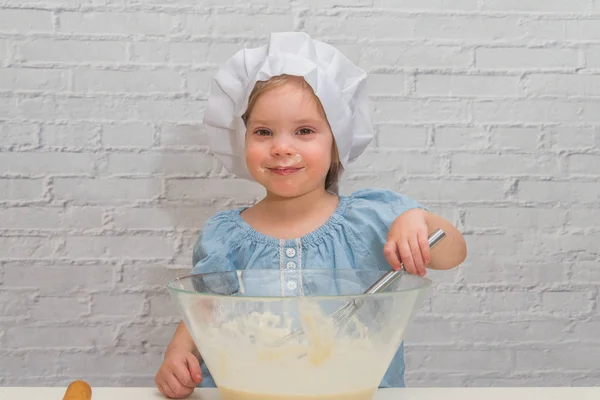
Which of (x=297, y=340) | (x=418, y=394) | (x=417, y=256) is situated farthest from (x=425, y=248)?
(x=297, y=340)

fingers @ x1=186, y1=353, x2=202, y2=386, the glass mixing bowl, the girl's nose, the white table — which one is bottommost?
fingers @ x1=186, y1=353, x2=202, y2=386

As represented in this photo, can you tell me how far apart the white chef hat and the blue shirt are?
0.12 metres

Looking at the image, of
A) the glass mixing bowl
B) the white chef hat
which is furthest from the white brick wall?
the glass mixing bowl

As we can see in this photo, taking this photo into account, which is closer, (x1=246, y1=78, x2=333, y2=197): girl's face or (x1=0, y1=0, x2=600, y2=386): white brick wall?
(x1=246, y1=78, x2=333, y2=197): girl's face

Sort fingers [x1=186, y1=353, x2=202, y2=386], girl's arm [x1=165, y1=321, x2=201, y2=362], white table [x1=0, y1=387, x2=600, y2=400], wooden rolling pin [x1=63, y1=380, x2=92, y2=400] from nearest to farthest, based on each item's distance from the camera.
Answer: wooden rolling pin [x1=63, y1=380, x2=92, y2=400]
white table [x1=0, y1=387, x2=600, y2=400]
fingers [x1=186, y1=353, x2=202, y2=386]
girl's arm [x1=165, y1=321, x2=201, y2=362]

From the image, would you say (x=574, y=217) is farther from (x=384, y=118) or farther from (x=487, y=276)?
(x=384, y=118)

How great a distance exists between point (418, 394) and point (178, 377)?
29 cm

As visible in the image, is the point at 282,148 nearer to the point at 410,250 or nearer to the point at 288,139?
the point at 288,139

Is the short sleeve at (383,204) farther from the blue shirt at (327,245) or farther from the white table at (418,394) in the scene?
the white table at (418,394)

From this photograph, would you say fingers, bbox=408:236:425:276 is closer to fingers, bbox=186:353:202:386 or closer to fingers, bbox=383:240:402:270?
fingers, bbox=383:240:402:270

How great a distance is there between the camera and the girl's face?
1259 millimetres

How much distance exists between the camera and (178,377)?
927mm

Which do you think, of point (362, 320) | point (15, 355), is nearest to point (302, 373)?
point (362, 320)

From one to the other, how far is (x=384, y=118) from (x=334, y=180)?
0.31 meters
